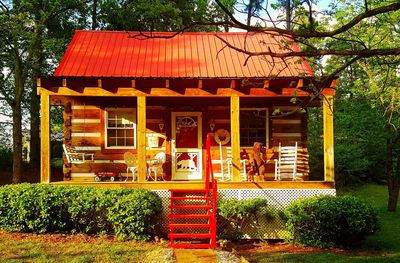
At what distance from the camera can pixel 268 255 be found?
9898 millimetres

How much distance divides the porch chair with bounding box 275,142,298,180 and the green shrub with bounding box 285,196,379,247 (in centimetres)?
197

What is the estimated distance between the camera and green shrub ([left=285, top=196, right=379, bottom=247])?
34.1 feet

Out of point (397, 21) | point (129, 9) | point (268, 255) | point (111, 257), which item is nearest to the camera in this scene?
point (111, 257)

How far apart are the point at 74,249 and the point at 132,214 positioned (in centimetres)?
149

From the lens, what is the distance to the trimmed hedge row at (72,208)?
33.8 feet

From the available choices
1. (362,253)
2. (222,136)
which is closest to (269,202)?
(362,253)

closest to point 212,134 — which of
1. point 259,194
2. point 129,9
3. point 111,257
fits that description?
point 259,194

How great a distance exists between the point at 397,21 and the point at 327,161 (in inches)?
278

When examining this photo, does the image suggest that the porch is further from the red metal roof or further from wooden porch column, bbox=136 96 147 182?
wooden porch column, bbox=136 96 147 182

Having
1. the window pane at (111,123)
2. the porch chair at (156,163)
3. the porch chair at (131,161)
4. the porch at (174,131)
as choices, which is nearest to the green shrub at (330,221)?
the porch at (174,131)

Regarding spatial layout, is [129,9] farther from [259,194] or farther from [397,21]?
[259,194]

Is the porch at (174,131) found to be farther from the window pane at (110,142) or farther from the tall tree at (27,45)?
the tall tree at (27,45)

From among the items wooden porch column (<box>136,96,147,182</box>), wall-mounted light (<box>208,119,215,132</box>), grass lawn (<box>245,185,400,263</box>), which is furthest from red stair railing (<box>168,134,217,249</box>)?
wall-mounted light (<box>208,119,215,132</box>)

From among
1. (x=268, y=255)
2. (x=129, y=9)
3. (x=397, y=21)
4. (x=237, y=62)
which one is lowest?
(x=268, y=255)
